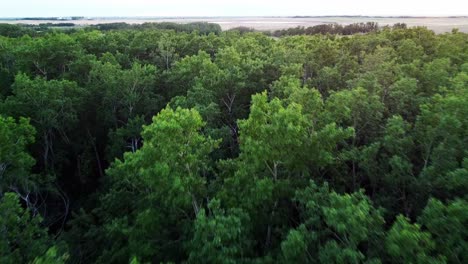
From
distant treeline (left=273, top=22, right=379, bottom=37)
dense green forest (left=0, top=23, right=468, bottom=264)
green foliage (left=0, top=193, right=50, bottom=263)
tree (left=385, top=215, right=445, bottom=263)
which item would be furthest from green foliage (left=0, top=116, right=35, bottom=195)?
distant treeline (left=273, top=22, right=379, bottom=37)

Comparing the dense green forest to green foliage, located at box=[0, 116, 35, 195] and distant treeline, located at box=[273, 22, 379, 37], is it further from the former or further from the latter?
distant treeline, located at box=[273, 22, 379, 37]

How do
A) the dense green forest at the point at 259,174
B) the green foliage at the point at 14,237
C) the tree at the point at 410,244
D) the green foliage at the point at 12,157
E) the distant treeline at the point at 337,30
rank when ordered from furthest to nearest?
the distant treeline at the point at 337,30 < the green foliage at the point at 12,157 < the green foliage at the point at 14,237 < the dense green forest at the point at 259,174 < the tree at the point at 410,244

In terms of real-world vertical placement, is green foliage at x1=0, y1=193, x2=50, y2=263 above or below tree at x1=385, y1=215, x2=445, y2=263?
below

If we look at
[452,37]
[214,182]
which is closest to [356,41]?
[452,37]

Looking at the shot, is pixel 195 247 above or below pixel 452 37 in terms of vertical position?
below

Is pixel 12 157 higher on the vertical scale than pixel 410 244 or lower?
lower

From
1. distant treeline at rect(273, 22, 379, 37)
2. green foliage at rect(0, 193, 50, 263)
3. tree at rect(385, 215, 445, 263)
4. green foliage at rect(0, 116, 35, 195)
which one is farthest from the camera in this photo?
distant treeline at rect(273, 22, 379, 37)

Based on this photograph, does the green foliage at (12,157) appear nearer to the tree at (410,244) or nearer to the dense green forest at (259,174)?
the dense green forest at (259,174)

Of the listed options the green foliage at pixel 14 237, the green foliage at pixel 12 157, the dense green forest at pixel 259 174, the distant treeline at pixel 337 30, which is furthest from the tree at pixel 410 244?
the distant treeline at pixel 337 30

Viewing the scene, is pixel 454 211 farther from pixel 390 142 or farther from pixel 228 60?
pixel 228 60

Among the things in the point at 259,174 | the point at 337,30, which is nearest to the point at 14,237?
the point at 259,174

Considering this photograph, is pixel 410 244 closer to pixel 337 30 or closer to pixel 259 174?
pixel 259 174
